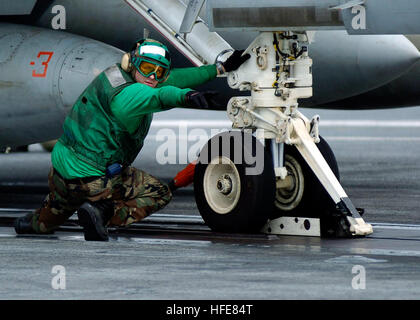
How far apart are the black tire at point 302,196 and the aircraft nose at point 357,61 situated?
3.26 m

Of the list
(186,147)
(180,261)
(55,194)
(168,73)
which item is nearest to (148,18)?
(168,73)

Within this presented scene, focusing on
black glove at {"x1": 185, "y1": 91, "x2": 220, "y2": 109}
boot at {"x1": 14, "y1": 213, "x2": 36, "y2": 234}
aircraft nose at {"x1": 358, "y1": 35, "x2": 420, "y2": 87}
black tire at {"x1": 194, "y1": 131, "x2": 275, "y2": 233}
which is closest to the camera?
black glove at {"x1": 185, "y1": 91, "x2": 220, "y2": 109}

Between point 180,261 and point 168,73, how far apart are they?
2076 millimetres

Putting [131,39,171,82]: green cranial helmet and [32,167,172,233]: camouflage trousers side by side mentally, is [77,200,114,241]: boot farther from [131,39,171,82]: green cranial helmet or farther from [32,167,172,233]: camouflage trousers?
[131,39,171,82]: green cranial helmet

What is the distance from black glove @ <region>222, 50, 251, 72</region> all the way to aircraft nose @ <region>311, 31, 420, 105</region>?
3344 mm

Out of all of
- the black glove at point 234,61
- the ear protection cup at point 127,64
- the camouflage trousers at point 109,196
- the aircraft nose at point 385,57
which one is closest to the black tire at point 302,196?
the black glove at point 234,61

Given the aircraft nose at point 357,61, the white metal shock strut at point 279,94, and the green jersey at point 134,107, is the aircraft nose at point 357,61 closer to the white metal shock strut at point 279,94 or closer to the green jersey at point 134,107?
the white metal shock strut at point 279,94

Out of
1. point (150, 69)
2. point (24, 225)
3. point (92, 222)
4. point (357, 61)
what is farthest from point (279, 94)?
point (357, 61)

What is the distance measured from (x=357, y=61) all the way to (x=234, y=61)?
349 centimetres

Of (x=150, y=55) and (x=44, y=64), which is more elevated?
(x=44, y=64)

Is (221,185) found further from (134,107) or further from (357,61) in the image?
(357,61)

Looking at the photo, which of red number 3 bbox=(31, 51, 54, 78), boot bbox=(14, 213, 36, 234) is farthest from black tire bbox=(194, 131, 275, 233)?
red number 3 bbox=(31, 51, 54, 78)

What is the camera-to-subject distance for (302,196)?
10.3 m

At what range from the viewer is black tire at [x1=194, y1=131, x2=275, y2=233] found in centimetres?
984
